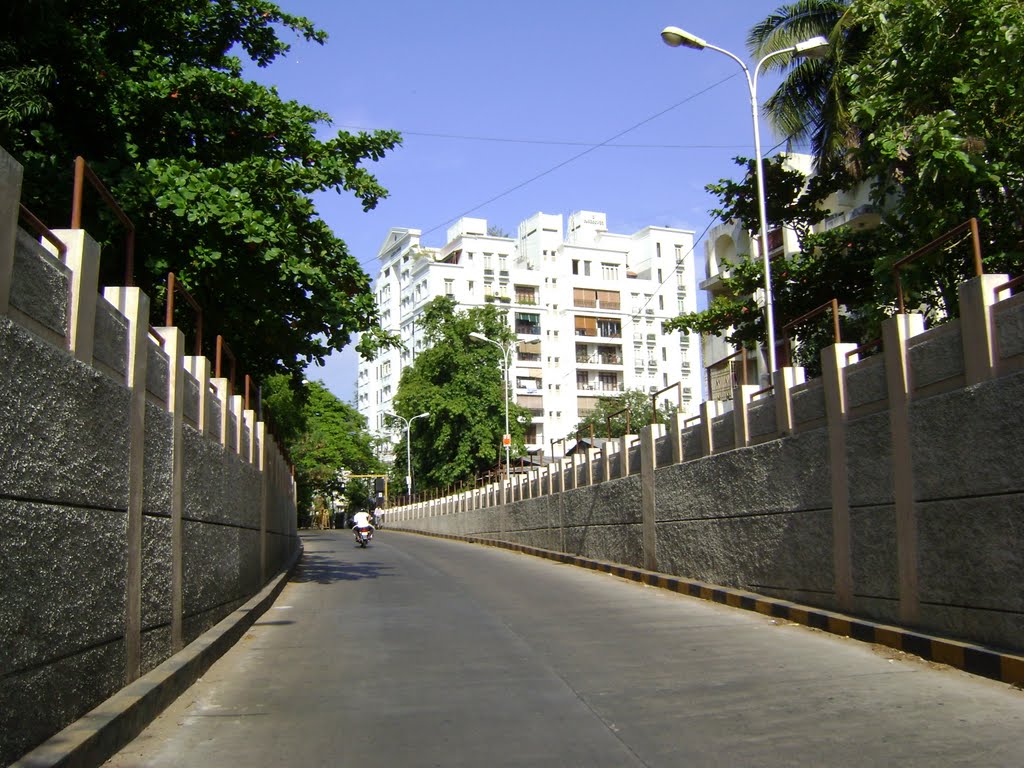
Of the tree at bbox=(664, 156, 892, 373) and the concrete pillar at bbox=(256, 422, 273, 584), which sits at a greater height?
the tree at bbox=(664, 156, 892, 373)

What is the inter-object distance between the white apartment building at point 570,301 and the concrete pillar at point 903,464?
73.1 m

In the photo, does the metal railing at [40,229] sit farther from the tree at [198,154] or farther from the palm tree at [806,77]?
the palm tree at [806,77]

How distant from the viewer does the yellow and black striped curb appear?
7789 mm

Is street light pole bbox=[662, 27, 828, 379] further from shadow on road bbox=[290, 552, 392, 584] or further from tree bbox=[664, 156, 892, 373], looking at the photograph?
shadow on road bbox=[290, 552, 392, 584]

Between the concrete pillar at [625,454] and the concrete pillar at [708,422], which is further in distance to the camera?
the concrete pillar at [625,454]

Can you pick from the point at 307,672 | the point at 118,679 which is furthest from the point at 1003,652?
the point at 118,679

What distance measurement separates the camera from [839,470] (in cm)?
1098

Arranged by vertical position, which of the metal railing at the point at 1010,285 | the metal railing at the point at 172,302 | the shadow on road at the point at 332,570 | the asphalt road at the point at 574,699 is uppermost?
the metal railing at the point at 172,302

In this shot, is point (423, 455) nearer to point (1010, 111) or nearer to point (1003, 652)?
point (1010, 111)

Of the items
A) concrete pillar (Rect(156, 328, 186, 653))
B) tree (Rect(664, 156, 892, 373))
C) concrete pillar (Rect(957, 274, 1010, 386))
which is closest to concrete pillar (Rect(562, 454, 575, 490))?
tree (Rect(664, 156, 892, 373))

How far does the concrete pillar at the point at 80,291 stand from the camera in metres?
5.81

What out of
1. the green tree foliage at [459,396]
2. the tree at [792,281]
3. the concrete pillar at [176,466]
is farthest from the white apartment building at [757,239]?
the concrete pillar at [176,466]

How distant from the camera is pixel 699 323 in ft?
74.6

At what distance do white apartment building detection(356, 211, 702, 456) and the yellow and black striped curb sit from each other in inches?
2641
